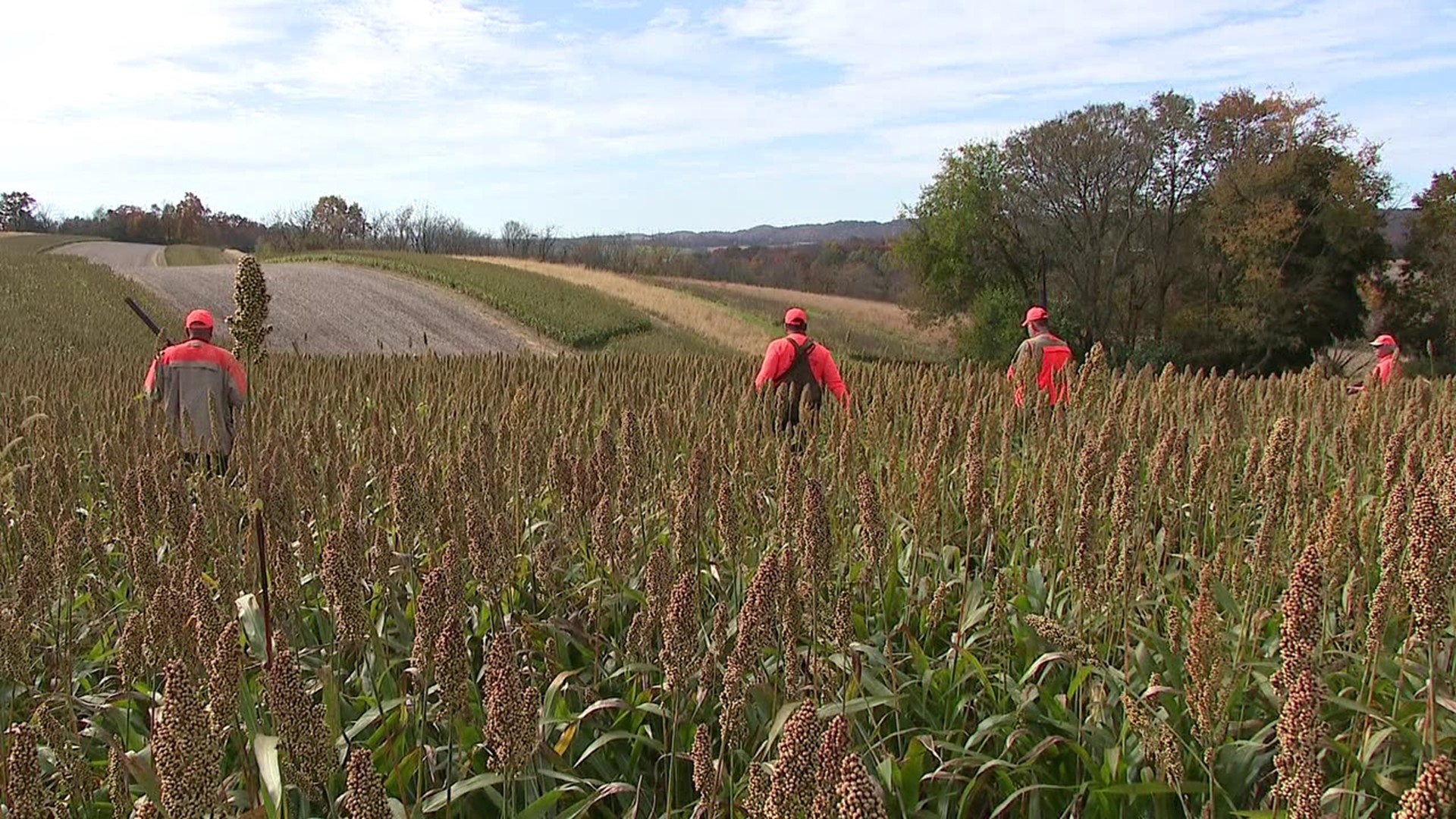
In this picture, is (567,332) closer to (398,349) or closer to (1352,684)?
(398,349)

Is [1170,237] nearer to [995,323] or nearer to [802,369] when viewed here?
[995,323]

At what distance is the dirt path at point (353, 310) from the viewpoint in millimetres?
42500

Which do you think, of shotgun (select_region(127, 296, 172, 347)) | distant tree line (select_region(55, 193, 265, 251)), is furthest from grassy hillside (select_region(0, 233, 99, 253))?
shotgun (select_region(127, 296, 172, 347))

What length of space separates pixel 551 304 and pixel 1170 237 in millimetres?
30441

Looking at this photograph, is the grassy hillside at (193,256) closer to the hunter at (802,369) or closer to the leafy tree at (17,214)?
the leafy tree at (17,214)

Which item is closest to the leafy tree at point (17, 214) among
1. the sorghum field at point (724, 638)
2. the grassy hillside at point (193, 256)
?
the grassy hillside at point (193, 256)

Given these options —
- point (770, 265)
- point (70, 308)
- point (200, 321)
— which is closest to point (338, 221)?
point (770, 265)

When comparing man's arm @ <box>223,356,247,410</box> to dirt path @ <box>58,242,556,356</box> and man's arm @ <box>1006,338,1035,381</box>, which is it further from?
dirt path @ <box>58,242,556,356</box>

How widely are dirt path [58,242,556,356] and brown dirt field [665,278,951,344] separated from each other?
77.9 ft

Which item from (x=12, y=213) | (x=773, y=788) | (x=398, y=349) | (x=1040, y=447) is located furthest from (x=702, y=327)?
(x=12, y=213)

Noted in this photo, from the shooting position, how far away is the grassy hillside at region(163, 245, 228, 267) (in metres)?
79.0

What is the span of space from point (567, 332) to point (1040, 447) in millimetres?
44609

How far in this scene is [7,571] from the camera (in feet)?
12.6

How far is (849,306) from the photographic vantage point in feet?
280
